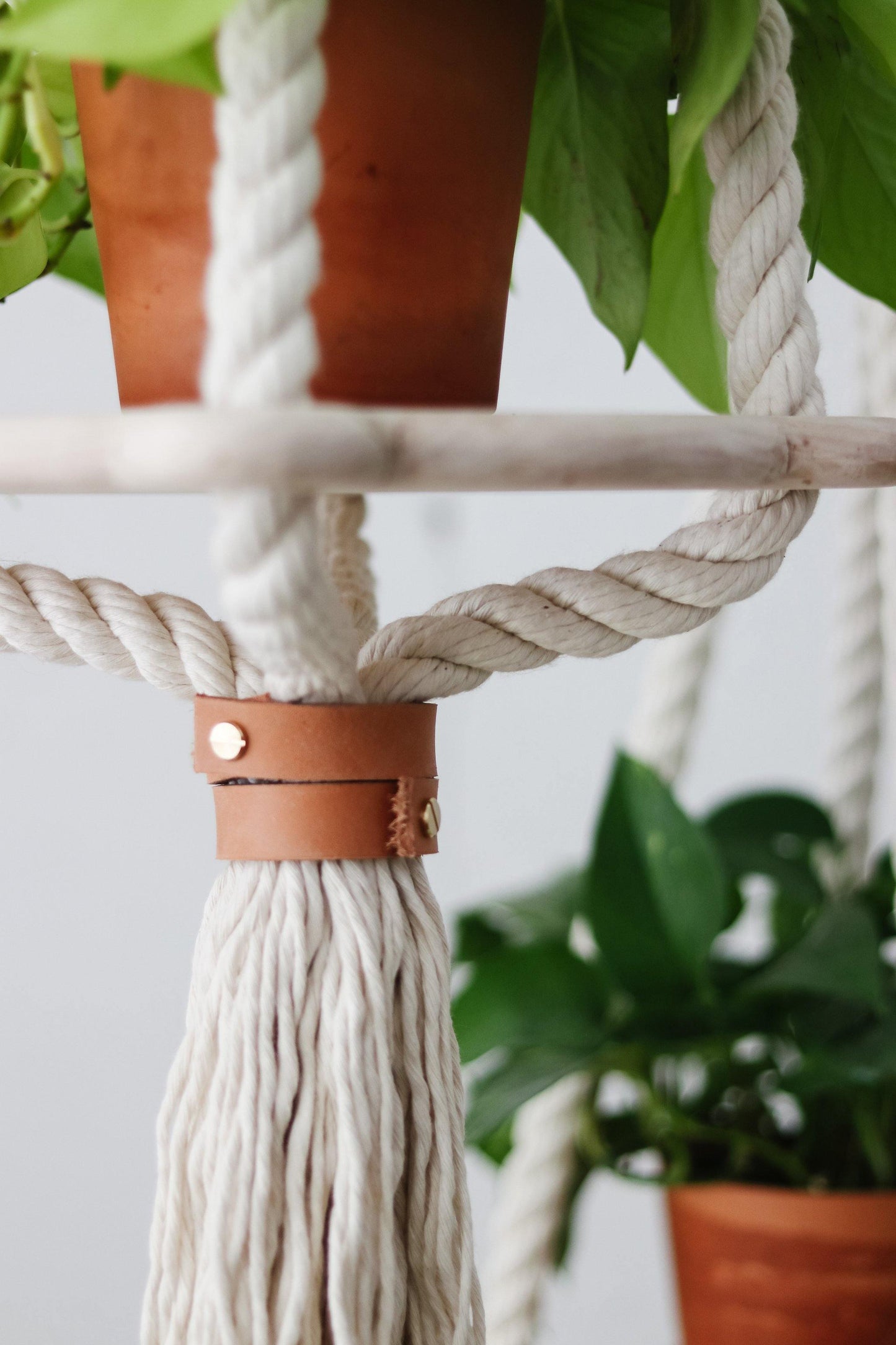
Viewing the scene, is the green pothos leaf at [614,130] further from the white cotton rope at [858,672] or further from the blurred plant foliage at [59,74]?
the white cotton rope at [858,672]

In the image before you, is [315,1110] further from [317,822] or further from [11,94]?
[11,94]

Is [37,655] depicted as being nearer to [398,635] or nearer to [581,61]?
[398,635]

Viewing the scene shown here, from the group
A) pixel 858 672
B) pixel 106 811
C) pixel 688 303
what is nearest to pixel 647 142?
pixel 688 303

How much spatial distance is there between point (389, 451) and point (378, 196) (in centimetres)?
14

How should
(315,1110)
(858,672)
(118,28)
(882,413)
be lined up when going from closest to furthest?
(118,28) → (315,1110) → (882,413) → (858,672)

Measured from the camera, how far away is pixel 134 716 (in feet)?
4.01

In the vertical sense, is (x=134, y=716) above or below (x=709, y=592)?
above

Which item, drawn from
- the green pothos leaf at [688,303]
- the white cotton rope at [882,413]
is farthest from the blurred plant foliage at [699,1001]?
the green pothos leaf at [688,303]

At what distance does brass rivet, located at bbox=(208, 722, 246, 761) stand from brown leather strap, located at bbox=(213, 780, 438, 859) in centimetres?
1

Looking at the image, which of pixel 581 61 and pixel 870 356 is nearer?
pixel 581 61

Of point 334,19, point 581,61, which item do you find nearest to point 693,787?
point 581,61

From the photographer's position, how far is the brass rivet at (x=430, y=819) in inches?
15.4

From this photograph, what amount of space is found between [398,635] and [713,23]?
226 millimetres

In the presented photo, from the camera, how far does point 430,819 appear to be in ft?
1.29
